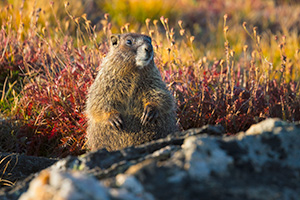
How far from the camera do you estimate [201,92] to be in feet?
17.8

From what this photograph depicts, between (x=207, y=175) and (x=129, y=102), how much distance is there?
8.72ft

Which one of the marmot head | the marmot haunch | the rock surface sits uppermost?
the marmot head

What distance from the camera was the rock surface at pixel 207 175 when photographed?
1.70m

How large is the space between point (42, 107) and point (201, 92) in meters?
2.18

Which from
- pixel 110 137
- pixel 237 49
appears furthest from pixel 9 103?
pixel 237 49

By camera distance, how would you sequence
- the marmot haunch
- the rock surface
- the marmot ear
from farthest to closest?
the marmot ear < the marmot haunch < the rock surface

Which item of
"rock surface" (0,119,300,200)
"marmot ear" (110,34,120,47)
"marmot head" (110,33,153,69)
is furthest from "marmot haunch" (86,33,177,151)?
"rock surface" (0,119,300,200)

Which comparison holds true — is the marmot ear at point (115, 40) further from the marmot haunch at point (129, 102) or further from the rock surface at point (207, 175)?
the rock surface at point (207, 175)

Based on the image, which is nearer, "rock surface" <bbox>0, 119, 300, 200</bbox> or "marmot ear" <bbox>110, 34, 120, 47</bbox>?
"rock surface" <bbox>0, 119, 300, 200</bbox>

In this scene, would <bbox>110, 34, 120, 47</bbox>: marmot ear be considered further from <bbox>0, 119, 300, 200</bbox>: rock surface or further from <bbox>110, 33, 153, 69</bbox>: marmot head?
<bbox>0, 119, 300, 200</bbox>: rock surface

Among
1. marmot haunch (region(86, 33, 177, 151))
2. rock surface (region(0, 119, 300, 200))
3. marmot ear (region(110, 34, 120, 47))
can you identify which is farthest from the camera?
marmot ear (region(110, 34, 120, 47))

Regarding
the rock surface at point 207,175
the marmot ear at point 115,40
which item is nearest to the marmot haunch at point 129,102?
the marmot ear at point 115,40

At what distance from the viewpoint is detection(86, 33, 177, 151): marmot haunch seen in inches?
170

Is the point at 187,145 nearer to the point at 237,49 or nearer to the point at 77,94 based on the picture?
the point at 77,94
